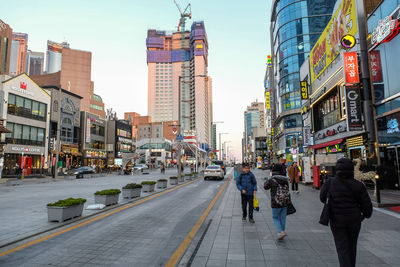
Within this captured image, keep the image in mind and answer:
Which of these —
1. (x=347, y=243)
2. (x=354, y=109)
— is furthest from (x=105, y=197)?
(x=354, y=109)

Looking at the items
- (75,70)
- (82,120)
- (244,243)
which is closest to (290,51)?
(82,120)

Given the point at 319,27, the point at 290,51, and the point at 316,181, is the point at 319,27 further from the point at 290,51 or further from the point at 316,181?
the point at 316,181

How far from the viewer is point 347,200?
374cm

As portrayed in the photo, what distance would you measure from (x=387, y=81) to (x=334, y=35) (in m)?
8.57

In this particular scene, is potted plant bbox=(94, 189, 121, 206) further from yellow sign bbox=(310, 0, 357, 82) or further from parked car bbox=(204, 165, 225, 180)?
yellow sign bbox=(310, 0, 357, 82)

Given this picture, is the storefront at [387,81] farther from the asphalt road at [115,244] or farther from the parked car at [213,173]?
the parked car at [213,173]

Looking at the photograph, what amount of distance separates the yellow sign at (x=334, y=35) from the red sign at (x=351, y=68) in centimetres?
224

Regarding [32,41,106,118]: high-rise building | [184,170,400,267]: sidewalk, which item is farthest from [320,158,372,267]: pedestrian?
[32,41,106,118]: high-rise building

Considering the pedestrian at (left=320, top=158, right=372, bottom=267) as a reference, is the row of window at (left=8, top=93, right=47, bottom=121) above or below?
above

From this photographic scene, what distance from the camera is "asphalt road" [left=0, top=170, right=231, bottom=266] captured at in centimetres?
473

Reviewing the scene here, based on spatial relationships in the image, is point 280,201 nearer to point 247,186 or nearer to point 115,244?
point 247,186

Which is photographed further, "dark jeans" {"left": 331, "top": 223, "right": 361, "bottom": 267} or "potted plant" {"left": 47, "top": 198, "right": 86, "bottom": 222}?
"potted plant" {"left": 47, "top": 198, "right": 86, "bottom": 222}

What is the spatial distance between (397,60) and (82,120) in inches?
2226

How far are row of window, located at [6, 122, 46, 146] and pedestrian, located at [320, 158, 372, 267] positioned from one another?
43.6 metres
